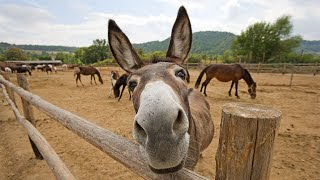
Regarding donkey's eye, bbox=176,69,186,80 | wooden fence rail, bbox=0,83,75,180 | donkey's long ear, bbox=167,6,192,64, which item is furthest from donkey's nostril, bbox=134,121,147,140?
wooden fence rail, bbox=0,83,75,180

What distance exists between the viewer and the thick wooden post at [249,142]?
0.84 m

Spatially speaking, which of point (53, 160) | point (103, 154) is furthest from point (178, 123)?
point (103, 154)

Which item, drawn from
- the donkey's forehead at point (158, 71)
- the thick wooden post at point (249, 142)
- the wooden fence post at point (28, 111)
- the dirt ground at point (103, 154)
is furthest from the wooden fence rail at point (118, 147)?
the wooden fence post at point (28, 111)

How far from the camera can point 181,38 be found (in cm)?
211

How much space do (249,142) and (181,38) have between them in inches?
58.6

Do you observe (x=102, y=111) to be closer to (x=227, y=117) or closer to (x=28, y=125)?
(x=28, y=125)

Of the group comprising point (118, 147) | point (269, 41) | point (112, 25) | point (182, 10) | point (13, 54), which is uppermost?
point (269, 41)

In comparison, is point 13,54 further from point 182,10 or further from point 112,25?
point 182,10

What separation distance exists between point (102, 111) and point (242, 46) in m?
44.2

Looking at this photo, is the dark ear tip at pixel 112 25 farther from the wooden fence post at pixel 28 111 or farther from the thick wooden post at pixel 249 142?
the wooden fence post at pixel 28 111

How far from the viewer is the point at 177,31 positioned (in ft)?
6.72

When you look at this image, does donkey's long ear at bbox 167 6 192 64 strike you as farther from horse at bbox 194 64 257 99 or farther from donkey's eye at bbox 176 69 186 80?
horse at bbox 194 64 257 99

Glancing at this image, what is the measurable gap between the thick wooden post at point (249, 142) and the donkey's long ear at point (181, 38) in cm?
131

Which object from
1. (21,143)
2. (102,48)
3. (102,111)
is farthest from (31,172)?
(102,48)
